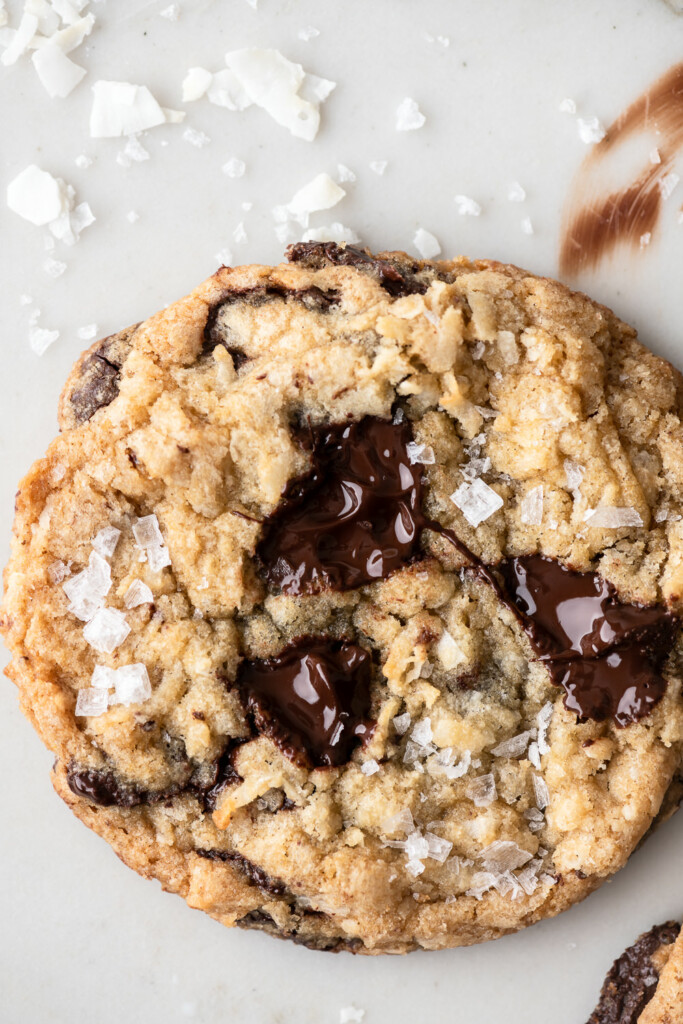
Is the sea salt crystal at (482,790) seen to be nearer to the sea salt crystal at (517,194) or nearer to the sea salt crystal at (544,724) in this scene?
the sea salt crystal at (544,724)

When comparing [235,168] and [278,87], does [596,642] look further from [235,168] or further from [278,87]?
[278,87]

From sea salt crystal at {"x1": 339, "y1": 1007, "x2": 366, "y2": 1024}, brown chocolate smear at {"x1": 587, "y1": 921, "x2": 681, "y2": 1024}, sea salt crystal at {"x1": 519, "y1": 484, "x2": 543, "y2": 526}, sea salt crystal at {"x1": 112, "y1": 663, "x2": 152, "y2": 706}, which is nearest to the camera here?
sea salt crystal at {"x1": 112, "y1": 663, "x2": 152, "y2": 706}

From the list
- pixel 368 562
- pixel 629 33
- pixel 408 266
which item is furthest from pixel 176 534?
pixel 629 33

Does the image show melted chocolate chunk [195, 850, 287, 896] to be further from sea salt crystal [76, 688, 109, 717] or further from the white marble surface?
the white marble surface

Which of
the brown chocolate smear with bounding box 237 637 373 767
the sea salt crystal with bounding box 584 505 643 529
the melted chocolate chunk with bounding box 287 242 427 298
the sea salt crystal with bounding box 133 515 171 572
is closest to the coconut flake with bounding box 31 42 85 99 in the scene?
the melted chocolate chunk with bounding box 287 242 427 298

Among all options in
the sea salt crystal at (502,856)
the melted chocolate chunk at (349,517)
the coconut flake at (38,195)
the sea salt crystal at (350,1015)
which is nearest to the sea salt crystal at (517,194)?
the melted chocolate chunk at (349,517)

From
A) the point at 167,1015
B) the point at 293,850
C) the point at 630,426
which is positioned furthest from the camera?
the point at 167,1015

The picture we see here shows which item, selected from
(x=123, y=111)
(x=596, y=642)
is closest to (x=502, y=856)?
(x=596, y=642)

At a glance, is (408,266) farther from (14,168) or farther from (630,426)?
(14,168)

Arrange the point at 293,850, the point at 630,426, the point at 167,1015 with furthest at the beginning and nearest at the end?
the point at 167,1015, the point at 630,426, the point at 293,850
